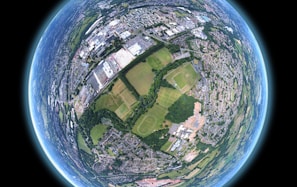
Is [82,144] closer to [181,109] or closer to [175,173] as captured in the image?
[175,173]

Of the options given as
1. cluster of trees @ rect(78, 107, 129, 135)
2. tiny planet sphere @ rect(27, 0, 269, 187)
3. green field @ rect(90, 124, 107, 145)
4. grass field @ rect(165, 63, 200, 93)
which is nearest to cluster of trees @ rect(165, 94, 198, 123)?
tiny planet sphere @ rect(27, 0, 269, 187)

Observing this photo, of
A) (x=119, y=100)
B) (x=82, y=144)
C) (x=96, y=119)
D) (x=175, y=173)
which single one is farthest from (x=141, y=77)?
(x=175, y=173)

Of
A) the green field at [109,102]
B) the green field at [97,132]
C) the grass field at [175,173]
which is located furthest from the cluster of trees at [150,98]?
the grass field at [175,173]

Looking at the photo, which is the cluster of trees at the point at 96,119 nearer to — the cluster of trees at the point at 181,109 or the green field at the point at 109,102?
the green field at the point at 109,102

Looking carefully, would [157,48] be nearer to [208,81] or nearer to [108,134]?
[208,81]

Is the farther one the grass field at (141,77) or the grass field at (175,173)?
the grass field at (175,173)
